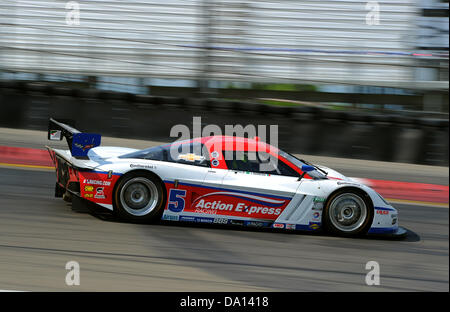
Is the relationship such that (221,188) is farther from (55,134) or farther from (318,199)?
(55,134)

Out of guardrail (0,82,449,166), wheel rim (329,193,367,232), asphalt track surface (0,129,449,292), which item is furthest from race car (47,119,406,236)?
guardrail (0,82,449,166)

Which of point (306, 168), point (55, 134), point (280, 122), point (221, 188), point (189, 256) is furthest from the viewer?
point (280, 122)

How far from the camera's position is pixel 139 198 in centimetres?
593

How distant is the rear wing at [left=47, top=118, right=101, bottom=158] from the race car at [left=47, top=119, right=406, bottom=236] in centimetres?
1

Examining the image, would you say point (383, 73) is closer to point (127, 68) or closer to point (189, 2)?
point (189, 2)

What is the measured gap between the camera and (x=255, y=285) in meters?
4.48

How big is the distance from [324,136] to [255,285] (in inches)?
267

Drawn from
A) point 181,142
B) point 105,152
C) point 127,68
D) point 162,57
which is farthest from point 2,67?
point 181,142

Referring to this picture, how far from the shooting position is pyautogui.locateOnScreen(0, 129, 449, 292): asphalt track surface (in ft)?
14.4

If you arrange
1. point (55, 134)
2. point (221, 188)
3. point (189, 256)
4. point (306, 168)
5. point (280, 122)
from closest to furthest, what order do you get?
point (189, 256) < point (221, 188) < point (306, 168) < point (55, 134) < point (280, 122)

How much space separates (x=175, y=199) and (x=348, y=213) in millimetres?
1970

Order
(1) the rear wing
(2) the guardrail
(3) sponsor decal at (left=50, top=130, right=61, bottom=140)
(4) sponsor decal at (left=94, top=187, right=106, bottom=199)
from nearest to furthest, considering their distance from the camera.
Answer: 1. (4) sponsor decal at (left=94, top=187, right=106, bottom=199)
2. (1) the rear wing
3. (3) sponsor decal at (left=50, top=130, right=61, bottom=140)
4. (2) the guardrail

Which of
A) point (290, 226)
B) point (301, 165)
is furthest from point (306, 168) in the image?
point (290, 226)

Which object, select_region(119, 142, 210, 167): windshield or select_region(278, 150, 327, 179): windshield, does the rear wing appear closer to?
select_region(119, 142, 210, 167): windshield
